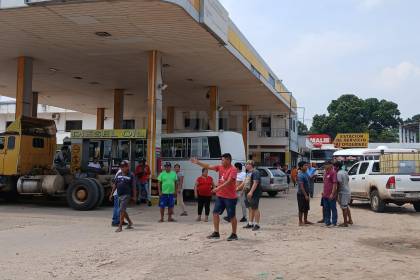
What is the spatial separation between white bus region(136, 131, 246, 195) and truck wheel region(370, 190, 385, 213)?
227 inches

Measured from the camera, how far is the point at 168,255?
322 inches

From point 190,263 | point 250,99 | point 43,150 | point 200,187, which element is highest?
point 250,99

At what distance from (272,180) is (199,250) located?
14.6 m

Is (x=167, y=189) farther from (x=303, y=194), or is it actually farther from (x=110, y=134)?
(x=110, y=134)

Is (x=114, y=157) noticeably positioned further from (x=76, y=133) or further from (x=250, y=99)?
(x=250, y=99)

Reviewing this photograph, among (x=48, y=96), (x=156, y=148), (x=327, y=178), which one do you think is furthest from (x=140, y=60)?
(x=48, y=96)

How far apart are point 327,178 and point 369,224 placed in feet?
5.87

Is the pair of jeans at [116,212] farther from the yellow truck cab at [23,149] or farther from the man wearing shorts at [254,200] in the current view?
the yellow truck cab at [23,149]

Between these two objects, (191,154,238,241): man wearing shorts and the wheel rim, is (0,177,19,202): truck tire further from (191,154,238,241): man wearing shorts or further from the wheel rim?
(191,154,238,241): man wearing shorts

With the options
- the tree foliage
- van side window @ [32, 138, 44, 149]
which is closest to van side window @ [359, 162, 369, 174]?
van side window @ [32, 138, 44, 149]

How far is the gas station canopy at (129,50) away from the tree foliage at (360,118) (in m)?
55.3

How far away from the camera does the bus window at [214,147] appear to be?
62.9 feet

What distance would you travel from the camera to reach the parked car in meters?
22.8

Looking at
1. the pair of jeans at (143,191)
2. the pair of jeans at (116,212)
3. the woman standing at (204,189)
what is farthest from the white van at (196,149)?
the pair of jeans at (116,212)
